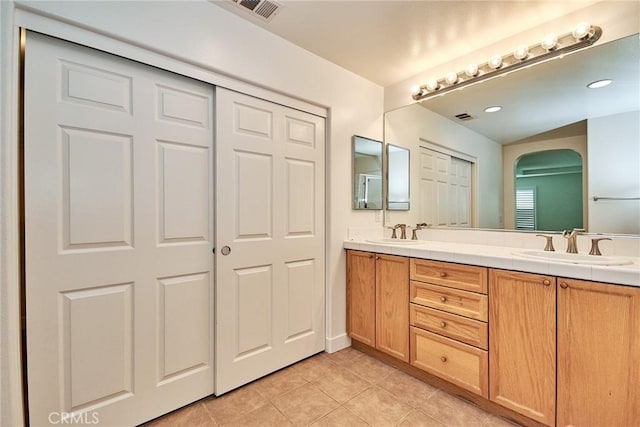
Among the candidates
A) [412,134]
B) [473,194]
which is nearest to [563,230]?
[473,194]

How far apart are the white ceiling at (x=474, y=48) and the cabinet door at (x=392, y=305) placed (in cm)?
125

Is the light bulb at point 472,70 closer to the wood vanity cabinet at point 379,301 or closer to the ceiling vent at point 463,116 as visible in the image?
the ceiling vent at point 463,116

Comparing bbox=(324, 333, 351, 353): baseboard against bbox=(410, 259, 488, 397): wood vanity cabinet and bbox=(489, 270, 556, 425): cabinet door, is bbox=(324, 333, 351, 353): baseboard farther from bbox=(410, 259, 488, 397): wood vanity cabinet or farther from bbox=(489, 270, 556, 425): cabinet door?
bbox=(489, 270, 556, 425): cabinet door

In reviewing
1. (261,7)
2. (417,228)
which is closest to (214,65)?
(261,7)

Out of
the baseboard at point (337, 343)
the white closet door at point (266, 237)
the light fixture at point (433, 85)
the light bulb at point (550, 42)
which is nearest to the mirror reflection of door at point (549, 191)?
the light bulb at point (550, 42)

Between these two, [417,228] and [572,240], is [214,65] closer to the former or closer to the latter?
[417,228]

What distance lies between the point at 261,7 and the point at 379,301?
82.0 inches

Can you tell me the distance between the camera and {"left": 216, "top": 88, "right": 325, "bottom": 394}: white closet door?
5.81ft

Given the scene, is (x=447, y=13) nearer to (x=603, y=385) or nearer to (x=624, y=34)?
(x=624, y=34)

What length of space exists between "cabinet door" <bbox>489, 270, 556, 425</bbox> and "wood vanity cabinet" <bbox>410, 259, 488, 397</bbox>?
0.06m

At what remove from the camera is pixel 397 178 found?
2729 millimetres

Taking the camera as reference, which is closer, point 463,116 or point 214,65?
point 214,65

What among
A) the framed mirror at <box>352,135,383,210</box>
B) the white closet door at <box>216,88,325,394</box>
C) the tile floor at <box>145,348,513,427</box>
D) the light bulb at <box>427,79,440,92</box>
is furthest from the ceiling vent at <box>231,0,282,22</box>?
the tile floor at <box>145,348,513,427</box>

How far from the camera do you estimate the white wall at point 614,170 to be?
5.27ft
